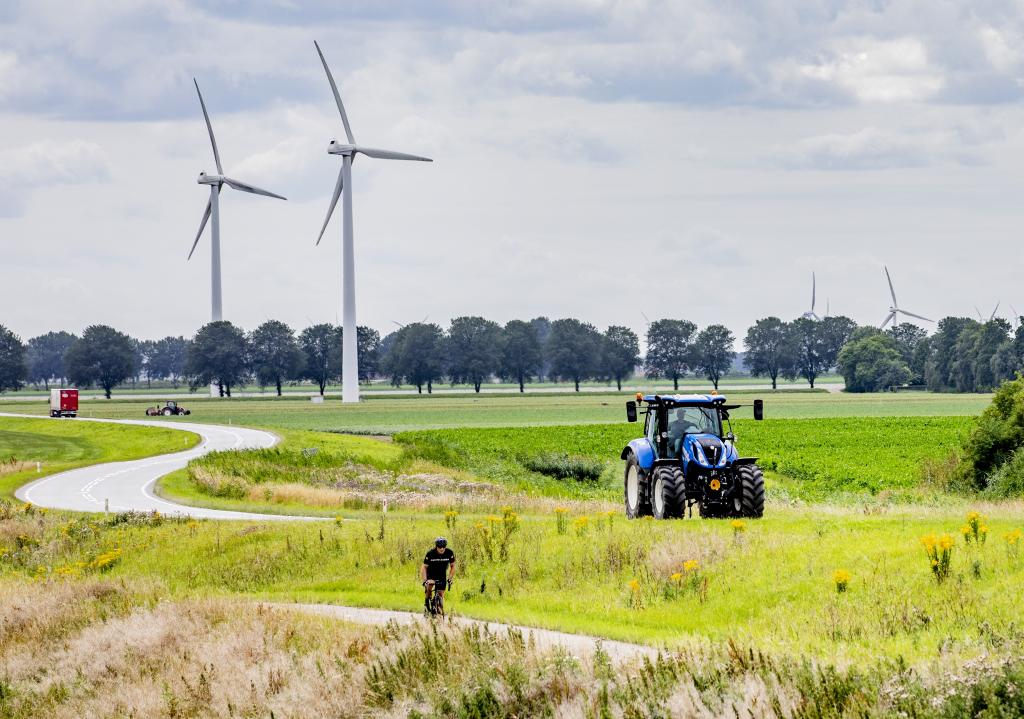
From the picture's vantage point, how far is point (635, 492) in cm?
3017

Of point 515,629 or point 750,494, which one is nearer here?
point 515,629

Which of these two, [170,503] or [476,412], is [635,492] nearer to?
[170,503]

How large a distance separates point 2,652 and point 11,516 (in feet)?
61.1

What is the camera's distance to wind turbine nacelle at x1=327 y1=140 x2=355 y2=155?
131 meters

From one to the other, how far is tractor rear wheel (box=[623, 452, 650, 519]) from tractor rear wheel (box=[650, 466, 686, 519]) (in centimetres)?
131

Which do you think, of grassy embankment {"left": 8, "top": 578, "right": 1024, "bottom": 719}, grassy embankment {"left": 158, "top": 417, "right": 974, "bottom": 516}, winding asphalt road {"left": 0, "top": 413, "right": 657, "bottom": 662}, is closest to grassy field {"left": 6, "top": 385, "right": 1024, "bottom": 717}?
grassy embankment {"left": 8, "top": 578, "right": 1024, "bottom": 719}

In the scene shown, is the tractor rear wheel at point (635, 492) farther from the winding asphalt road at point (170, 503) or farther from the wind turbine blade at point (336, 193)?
the wind turbine blade at point (336, 193)

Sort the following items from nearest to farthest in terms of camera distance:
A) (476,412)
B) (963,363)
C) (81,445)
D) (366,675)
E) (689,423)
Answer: (366,675), (689,423), (81,445), (476,412), (963,363)

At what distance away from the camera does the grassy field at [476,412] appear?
10838cm

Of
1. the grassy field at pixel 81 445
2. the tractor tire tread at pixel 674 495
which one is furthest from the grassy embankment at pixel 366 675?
the grassy field at pixel 81 445

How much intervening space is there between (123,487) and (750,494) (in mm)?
30612

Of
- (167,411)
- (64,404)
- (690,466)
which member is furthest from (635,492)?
(167,411)

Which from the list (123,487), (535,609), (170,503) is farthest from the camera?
(123,487)

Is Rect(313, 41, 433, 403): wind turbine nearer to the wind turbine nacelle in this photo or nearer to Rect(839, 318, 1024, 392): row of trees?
the wind turbine nacelle
